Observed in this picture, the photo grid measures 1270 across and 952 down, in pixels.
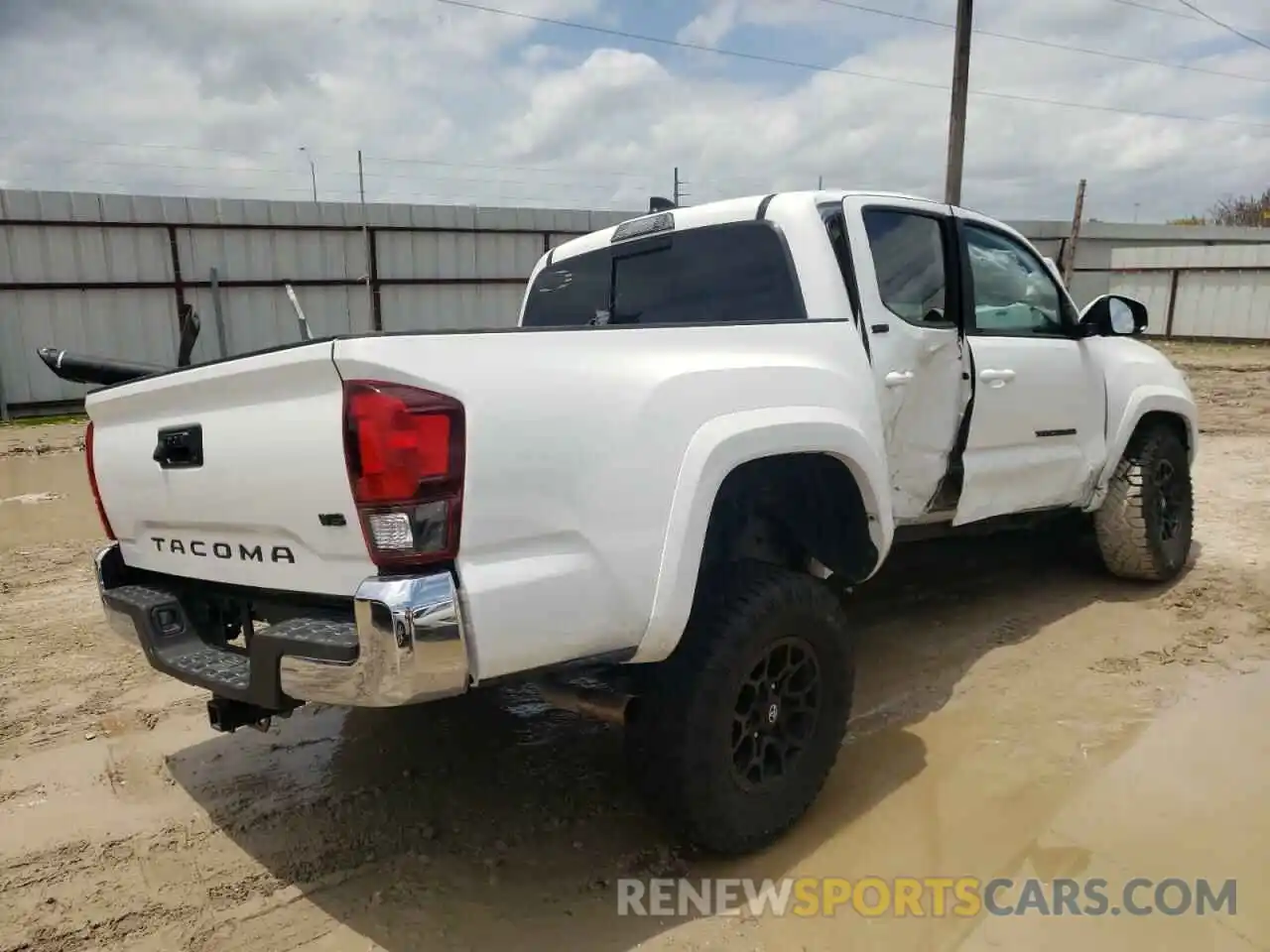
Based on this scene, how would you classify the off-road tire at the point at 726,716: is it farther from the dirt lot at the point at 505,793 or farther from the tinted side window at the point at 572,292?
the tinted side window at the point at 572,292

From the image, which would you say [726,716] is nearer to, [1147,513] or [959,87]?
[1147,513]

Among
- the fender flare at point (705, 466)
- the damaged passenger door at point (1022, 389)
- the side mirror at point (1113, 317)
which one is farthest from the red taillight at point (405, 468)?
the side mirror at point (1113, 317)

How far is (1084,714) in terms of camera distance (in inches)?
140

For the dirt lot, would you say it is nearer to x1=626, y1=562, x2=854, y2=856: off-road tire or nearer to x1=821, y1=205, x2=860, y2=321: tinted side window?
x1=626, y1=562, x2=854, y2=856: off-road tire

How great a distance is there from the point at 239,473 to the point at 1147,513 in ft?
14.2

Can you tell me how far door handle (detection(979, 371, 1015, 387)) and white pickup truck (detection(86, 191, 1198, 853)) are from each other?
0.6 inches

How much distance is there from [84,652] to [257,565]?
2.60m

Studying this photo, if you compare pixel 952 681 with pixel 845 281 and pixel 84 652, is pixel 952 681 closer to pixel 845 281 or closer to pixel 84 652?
pixel 845 281

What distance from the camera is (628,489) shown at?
2.25 m

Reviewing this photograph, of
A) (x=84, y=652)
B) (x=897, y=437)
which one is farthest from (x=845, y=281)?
(x=84, y=652)

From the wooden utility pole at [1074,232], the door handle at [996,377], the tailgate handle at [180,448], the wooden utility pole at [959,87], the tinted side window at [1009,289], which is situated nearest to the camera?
the tailgate handle at [180,448]

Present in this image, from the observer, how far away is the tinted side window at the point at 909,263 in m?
3.39

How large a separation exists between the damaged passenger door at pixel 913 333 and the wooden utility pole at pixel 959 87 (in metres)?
11.8

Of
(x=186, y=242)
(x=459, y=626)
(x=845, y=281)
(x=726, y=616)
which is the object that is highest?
(x=186, y=242)
